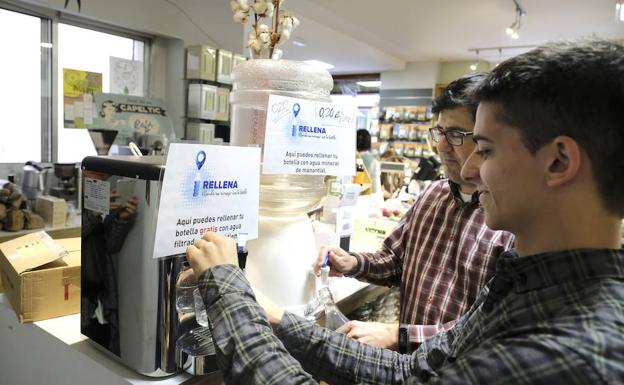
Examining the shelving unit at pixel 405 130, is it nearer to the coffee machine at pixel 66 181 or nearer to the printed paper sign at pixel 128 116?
the printed paper sign at pixel 128 116

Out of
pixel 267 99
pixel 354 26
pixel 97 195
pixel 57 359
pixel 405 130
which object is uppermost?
pixel 354 26

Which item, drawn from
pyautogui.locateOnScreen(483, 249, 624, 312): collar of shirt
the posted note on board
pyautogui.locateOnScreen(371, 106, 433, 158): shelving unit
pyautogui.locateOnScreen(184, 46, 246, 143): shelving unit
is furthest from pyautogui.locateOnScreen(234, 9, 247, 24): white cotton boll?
pyautogui.locateOnScreen(371, 106, 433, 158): shelving unit

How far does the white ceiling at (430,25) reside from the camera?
191 inches

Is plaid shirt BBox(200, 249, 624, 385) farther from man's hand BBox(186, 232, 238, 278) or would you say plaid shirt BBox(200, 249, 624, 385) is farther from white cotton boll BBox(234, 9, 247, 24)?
white cotton boll BBox(234, 9, 247, 24)

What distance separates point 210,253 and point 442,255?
2.62ft

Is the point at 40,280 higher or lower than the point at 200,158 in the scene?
lower

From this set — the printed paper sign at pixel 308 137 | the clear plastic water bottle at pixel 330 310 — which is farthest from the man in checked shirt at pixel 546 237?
the clear plastic water bottle at pixel 330 310

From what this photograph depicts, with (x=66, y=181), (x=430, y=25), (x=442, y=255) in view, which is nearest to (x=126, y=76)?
(x=66, y=181)

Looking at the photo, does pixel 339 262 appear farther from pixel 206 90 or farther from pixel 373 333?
pixel 206 90

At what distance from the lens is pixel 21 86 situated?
11.9 ft

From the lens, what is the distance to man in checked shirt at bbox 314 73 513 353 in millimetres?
1201

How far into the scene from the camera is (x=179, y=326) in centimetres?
87

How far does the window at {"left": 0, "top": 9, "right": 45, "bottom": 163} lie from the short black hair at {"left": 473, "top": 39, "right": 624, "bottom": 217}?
4.05 meters

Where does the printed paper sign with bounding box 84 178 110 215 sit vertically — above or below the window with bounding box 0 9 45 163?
below
